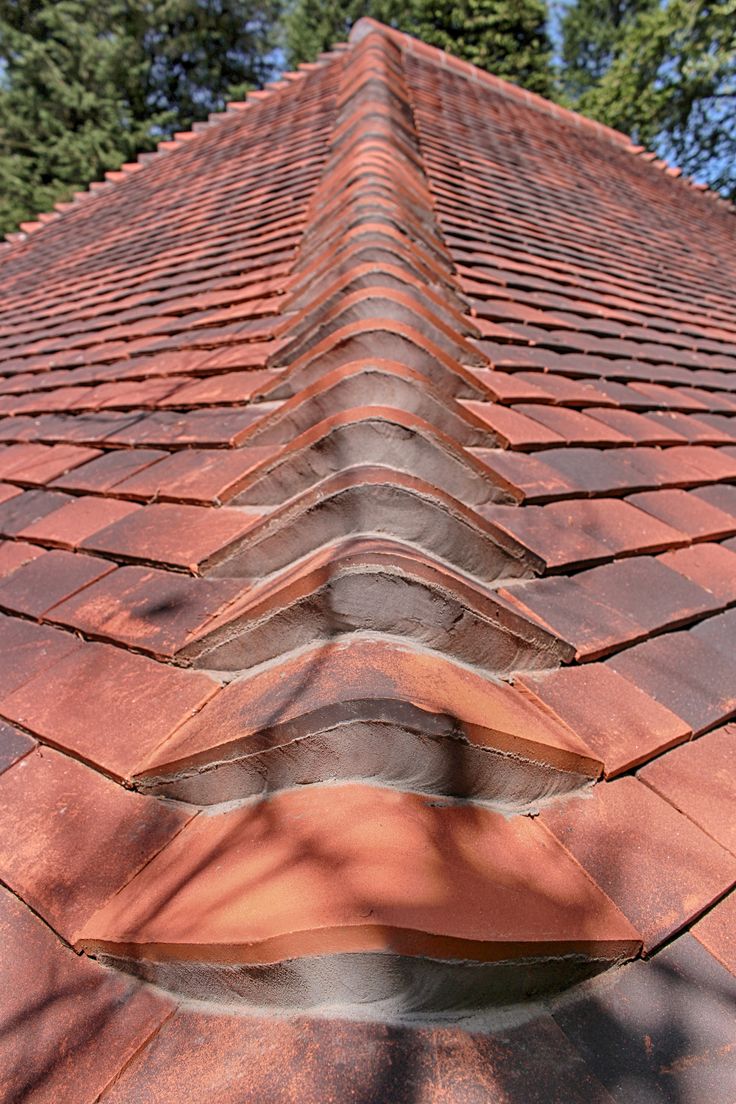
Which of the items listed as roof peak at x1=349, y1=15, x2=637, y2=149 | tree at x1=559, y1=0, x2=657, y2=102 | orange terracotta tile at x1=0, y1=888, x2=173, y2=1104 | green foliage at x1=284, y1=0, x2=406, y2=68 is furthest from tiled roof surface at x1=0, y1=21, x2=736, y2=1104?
tree at x1=559, y1=0, x2=657, y2=102

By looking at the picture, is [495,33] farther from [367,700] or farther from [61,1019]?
[61,1019]

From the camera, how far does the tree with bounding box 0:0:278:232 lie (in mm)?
16844

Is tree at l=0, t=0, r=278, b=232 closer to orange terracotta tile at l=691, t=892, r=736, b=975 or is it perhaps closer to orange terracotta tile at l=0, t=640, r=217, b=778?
orange terracotta tile at l=0, t=640, r=217, b=778

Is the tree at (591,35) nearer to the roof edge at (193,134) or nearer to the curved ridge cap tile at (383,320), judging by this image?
the roof edge at (193,134)

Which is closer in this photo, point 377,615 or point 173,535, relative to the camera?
point 377,615

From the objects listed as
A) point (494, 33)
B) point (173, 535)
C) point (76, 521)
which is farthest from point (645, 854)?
point (494, 33)

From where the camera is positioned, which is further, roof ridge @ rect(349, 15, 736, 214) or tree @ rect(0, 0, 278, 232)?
tree @ rect(0, 0, 278, 232)

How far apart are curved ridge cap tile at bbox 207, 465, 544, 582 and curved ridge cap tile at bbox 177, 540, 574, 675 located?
75 mm

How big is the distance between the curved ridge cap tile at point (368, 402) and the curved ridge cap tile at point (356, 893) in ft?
2.65

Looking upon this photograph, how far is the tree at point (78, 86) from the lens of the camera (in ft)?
55.3

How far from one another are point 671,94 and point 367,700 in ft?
78.3

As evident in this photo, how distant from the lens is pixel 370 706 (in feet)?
2.37

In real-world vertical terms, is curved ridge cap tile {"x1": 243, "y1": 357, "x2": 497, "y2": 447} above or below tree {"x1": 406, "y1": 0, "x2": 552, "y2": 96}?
below

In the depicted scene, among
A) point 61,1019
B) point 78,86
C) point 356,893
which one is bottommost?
point 61,1019
